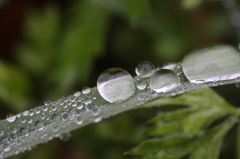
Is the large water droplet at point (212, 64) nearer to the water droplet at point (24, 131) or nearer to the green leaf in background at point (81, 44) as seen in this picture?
the water droplet at point (24, 131)

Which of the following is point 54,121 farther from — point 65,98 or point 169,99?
point 169,99

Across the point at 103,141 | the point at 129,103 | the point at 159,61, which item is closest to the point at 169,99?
the point at 129,103

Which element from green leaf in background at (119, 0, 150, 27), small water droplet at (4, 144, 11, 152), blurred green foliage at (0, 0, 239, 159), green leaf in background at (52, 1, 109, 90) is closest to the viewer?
small water droplet at (4, 144, 11, 152)

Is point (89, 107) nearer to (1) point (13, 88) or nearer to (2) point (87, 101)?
(2) point (87, 101)

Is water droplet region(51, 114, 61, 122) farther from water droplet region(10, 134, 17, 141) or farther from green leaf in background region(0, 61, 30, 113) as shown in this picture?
green leaf in background region(0, 61, 30, 113)

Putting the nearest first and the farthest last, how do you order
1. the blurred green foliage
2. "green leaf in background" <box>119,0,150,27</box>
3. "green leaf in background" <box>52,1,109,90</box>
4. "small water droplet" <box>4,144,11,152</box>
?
"small water droplet" <box>4,144,11,152</box> → "green leaf in background" <box>119,0,150,27</box> → the blurred green foliage → "green leaf in background" <box>52,1,109,90</box>

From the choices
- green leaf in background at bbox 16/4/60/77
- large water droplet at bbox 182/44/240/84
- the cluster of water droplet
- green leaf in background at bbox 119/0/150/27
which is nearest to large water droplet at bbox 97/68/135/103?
the cluster of water droplet
